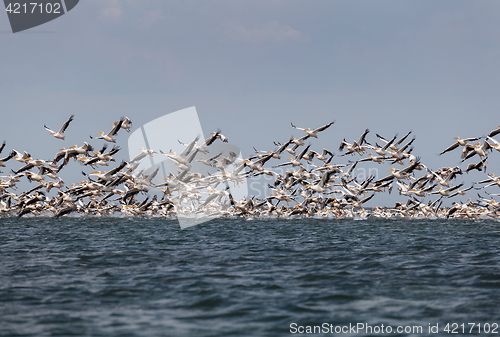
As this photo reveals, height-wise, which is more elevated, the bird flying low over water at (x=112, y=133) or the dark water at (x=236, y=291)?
the bird flying low over water at (x=112, y=133)

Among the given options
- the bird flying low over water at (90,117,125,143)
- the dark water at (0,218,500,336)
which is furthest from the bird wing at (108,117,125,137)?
the dark water at (0,218,500,336)

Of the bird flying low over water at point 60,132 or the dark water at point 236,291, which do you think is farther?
the bird flying low over water at point 60,132

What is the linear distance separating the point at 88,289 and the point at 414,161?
80.0 ft

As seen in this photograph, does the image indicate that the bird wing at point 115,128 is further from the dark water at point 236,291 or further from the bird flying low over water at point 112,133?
the dark water at point 236,291

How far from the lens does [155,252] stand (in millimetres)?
19484

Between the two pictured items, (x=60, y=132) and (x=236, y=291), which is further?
(x=60, y=132)

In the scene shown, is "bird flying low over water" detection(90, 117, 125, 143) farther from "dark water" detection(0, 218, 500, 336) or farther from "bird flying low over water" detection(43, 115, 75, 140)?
"dark water" detection(0, 218, 500, 336)

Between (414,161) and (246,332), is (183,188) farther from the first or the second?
(246,332)

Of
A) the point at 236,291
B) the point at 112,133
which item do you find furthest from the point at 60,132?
the point at 236,291

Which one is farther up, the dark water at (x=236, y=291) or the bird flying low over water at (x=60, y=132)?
the bird flying low over water at (x=60, y=132)

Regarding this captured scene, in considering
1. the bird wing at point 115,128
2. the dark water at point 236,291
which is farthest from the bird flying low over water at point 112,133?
the dark water at point 236,291

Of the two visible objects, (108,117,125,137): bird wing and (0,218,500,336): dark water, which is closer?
(0,218,500,336): dark water

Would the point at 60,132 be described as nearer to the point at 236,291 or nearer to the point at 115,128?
the point at 115,128

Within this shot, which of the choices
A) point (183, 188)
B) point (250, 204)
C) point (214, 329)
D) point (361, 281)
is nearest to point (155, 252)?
point (361, 281)
